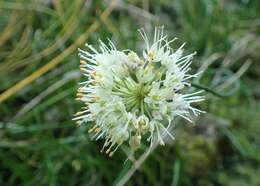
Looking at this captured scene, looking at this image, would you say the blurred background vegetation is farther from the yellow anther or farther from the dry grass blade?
the yellow anther

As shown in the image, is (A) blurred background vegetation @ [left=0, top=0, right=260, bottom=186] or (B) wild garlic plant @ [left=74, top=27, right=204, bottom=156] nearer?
(B) wild garlic plant @ [left=74, top=27, right=204, bottom=156]

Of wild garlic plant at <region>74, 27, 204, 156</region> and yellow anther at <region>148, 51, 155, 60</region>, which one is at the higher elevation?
yellow anther at <region>148, 51, 155, 60</region>

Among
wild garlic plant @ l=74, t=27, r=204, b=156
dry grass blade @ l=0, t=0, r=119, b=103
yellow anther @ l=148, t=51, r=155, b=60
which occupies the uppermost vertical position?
dry grass blade @ l=0, t=0, r=119, b=103

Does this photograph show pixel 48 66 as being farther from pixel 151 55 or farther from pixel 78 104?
pixel 151 55

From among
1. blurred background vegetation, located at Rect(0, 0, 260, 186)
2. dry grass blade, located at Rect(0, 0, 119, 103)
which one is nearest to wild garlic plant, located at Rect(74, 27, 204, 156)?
blurred background vegetation, located at Rect(0, 0, 260, 186)

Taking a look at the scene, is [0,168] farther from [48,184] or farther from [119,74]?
[119,74]

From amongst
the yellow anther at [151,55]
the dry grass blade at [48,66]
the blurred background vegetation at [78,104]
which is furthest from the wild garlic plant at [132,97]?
the dry grass blade at [48,66]

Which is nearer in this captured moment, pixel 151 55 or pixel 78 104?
pixel 151 55

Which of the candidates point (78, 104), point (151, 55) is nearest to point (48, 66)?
point (78, 104)
